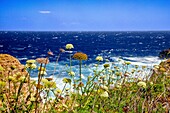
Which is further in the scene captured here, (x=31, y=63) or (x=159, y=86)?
(x=159, y=86)

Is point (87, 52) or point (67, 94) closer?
point (67, 94)

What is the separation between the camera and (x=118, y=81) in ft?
20.4

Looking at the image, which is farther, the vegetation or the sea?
the sea

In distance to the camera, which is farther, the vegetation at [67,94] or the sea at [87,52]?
the sea at [87,52]

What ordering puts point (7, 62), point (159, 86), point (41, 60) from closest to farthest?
1. point (41, 60)
2. point (7, 62)
3. point (159, 86)

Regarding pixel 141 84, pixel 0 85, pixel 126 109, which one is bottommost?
pixel 126 109

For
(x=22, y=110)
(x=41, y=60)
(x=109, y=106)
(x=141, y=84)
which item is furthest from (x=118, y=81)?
(x=41, y=60)

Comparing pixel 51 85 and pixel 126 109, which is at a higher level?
pixel 51 85

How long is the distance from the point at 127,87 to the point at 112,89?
1.59ft

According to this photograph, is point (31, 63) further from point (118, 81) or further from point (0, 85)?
point (118, 81)

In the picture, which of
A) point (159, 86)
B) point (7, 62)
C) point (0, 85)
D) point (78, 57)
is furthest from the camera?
A: point (159, 86)

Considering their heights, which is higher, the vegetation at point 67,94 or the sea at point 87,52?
the vegetation at point 67,94

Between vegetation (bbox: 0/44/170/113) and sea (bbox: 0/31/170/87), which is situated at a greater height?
vegetation (bbox: 0/44/170/113)

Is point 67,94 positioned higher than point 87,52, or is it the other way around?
point 67,94
